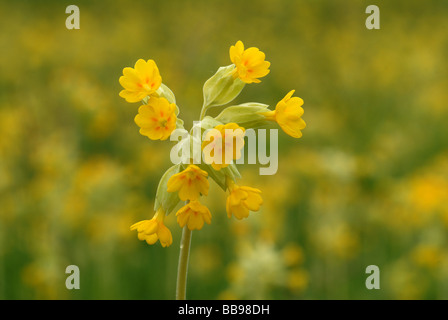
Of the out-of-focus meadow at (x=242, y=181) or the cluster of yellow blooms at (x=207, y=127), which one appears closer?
the cluster of yellow blooms at (x=207, y=127)

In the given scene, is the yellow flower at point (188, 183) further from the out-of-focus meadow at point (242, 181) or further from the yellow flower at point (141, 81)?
the out-of-focus meadow at point (242, 181)

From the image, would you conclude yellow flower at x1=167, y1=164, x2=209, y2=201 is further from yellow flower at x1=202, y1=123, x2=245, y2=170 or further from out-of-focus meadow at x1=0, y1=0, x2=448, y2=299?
out-of-focus meadow at x1=0, y1=0, x2=448, y2=299

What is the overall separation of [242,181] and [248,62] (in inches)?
104

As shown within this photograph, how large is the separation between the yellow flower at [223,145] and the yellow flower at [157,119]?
11cm

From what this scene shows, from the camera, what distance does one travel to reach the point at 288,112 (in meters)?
1.71

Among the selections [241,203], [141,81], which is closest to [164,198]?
[241,203]

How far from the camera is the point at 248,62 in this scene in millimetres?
1717

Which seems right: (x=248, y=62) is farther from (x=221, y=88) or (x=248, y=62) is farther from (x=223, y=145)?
(x=223, y=145)

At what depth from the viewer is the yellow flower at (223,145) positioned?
1525 mm

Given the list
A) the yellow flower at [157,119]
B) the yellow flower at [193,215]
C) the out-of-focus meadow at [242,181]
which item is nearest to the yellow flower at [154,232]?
the yellow flower at [193,215]

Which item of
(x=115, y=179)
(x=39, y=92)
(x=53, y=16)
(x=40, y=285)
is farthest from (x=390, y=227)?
(x=53, y=16)

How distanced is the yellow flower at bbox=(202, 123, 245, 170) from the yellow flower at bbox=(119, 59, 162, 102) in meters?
0.23

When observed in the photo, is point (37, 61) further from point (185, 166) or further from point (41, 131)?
point (185, 166)

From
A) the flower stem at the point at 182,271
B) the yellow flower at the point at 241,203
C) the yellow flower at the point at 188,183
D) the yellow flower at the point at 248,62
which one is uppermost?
the yellow flower at the point at 248,62
